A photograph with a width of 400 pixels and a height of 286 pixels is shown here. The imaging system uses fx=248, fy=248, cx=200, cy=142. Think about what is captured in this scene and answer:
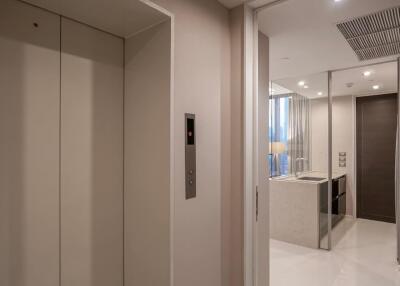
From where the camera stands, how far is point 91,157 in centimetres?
158

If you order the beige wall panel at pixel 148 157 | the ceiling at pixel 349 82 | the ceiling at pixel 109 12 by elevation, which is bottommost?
the beige wall panel at pixel 148 157

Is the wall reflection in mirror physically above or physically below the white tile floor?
above

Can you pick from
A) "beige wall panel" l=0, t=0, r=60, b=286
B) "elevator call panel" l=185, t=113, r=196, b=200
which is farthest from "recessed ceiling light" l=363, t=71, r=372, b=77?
"beige wall panel" l=0, t=0, r=60, b=286

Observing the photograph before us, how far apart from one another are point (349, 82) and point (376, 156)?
1.90 metres

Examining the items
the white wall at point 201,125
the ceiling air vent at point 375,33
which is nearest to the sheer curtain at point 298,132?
the ceiling air vent at point 375,33

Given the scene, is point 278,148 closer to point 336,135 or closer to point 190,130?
point 336,135

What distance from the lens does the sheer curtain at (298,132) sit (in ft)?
15.2

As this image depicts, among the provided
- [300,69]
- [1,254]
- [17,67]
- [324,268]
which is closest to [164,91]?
[17,67]

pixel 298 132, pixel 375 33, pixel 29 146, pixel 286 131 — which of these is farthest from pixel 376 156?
pixel 29 146

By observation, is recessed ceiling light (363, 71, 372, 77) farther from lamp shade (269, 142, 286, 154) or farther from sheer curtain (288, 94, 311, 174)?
lamp shade (269, 142, 286, 154)

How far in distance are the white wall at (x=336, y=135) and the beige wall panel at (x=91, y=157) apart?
15.7 ft

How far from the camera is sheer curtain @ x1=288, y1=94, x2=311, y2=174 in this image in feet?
15.2

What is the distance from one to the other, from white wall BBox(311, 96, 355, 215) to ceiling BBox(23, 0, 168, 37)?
475cm

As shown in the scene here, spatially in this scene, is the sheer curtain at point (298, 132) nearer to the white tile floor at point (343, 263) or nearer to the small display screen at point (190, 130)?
the white tile floor at point (343, 263)
